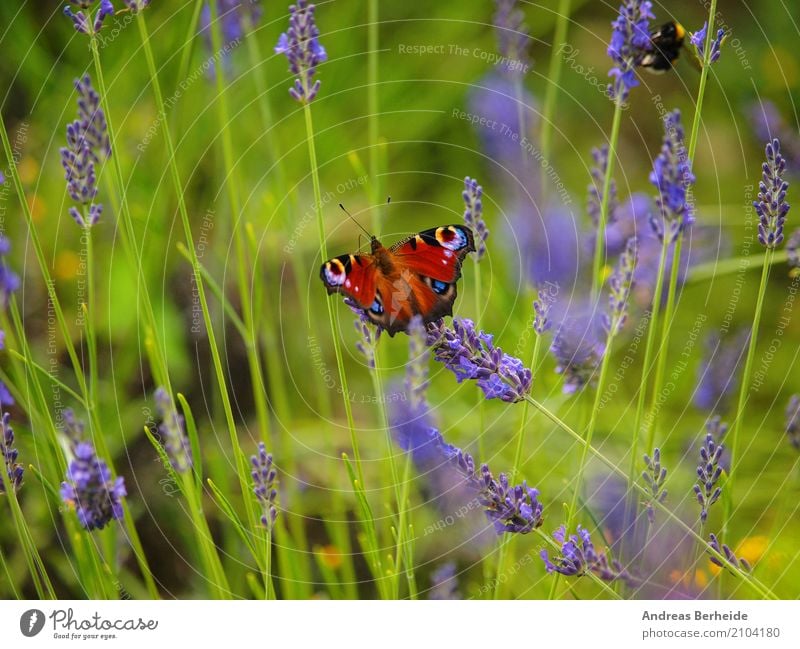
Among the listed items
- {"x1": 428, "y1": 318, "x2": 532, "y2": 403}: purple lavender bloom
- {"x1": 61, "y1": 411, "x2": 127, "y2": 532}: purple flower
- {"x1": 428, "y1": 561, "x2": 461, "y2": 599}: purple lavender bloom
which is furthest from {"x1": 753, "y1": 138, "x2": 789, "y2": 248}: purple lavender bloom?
{"x1": 61, "y1": 411, "x2": 127, "y2": 532}: purple flower

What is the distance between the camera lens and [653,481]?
40.0 inches

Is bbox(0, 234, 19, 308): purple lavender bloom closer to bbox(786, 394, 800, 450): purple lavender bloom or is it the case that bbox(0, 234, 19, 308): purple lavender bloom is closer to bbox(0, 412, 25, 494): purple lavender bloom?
bbox(0, 412, 25, 494): purple lavender bloom

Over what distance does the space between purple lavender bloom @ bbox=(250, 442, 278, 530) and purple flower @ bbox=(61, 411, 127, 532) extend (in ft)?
0.58

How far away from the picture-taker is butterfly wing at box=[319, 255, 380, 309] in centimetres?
91

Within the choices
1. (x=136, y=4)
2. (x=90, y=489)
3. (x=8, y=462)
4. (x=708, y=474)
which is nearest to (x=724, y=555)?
(x=708, y=474)

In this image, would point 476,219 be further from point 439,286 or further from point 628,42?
point 628,42

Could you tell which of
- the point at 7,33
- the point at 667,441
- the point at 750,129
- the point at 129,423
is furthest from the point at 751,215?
the point at 7,33

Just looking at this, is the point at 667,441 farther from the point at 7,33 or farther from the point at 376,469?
the point at 7,33

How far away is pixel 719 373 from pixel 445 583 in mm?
536

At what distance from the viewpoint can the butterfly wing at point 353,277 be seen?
914 mm

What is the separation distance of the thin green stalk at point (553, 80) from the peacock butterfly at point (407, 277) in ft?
1.21

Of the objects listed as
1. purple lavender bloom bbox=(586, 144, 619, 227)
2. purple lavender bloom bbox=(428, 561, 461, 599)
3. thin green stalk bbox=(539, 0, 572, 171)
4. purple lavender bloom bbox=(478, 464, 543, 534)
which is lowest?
purple lavender bloom bbox=(428, 561, 461, 599)

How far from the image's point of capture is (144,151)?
1.32 m
